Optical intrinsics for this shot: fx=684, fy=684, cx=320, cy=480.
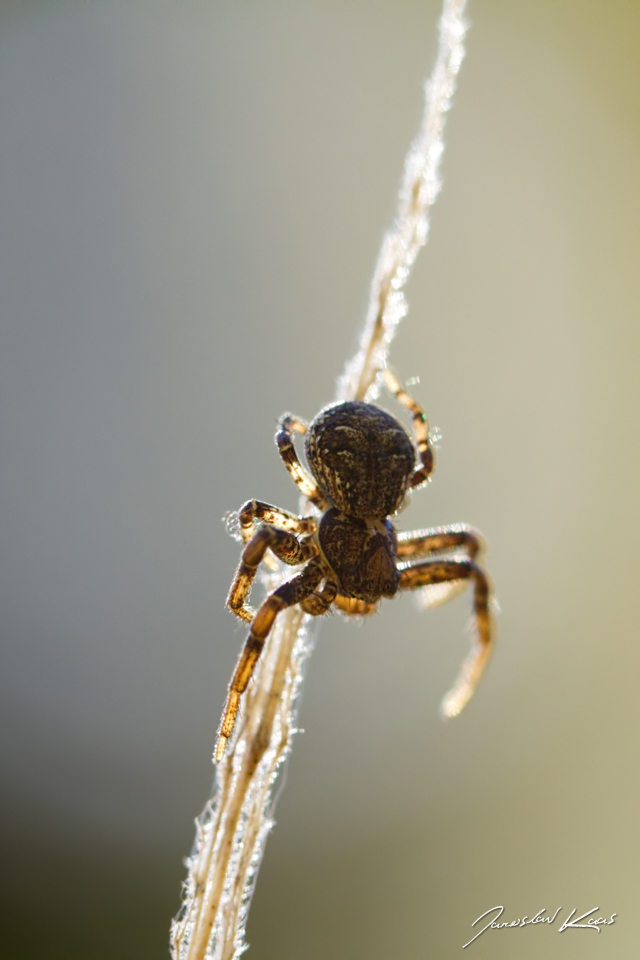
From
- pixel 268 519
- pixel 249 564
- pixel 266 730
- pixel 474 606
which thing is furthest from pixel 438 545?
pixel 266 730

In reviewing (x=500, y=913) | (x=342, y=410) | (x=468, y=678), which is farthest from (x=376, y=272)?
(x=500, y=913)

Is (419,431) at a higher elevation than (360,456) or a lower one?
higher

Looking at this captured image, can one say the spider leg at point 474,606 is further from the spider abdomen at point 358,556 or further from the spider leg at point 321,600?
the spider leg at point 321,600

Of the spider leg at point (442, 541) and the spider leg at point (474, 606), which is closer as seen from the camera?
the spider leg at point (474, 606)

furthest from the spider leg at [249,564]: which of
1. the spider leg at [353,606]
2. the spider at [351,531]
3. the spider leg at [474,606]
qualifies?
the spider leg at [474,606]

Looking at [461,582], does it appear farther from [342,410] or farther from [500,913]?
[500,913]

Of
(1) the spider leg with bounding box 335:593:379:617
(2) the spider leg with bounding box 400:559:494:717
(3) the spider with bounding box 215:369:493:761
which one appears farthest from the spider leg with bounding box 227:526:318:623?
(2) the spider leg with bounding box 400:559:494:717

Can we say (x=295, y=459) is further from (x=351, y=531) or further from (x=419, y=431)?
(x=419, y=431)

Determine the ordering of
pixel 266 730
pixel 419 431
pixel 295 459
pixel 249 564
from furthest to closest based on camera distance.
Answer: pixel 419 431 < pixel 295 459 < pixel 249 564 < pixel 266 730
